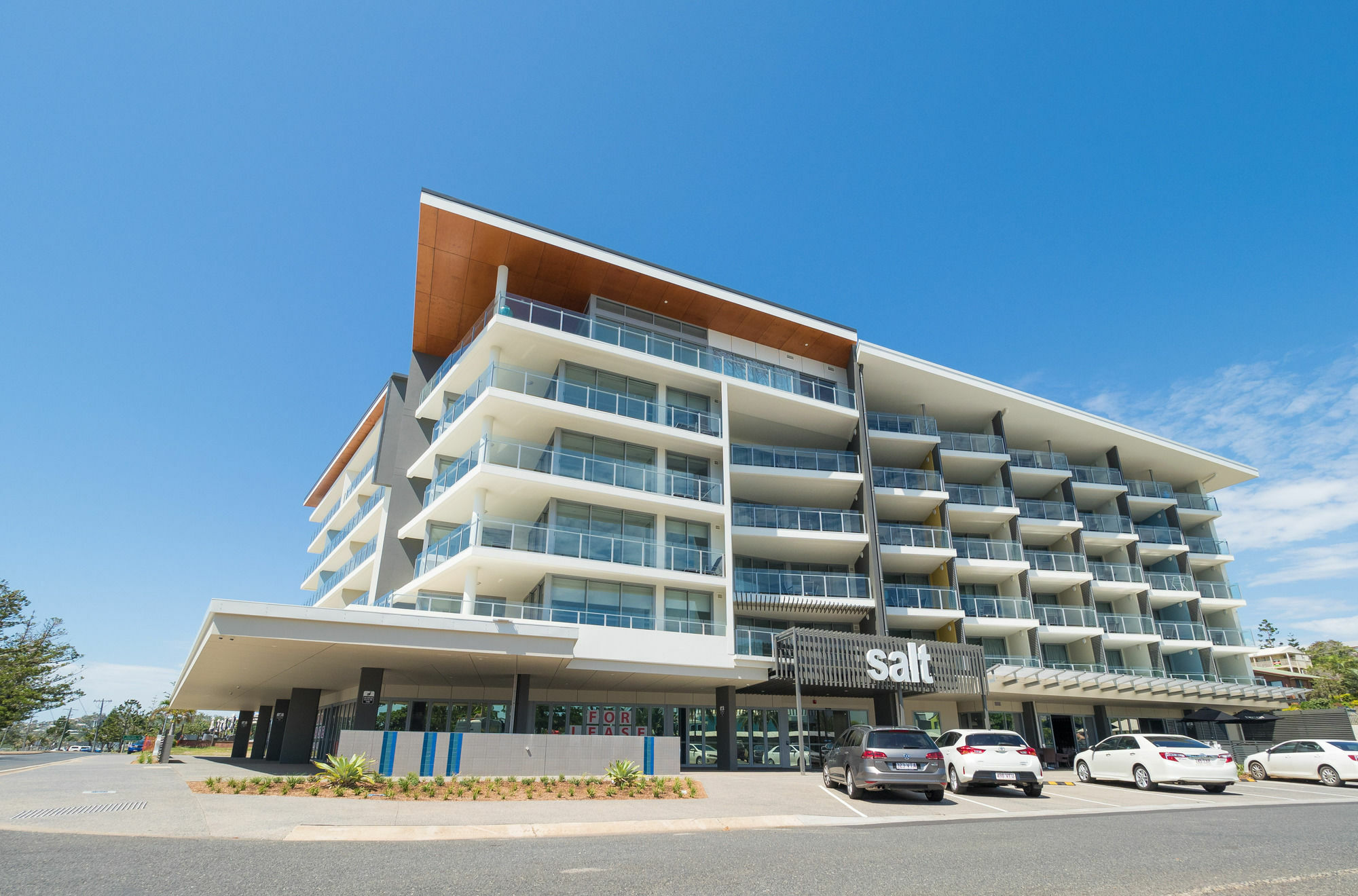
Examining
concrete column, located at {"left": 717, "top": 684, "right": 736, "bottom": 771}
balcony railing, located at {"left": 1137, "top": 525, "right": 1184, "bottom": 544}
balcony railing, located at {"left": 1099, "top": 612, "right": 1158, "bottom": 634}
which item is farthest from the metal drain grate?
balcony railing, located at {"left": 1137, "top": 525, "right": 1184, "bottom": 544}

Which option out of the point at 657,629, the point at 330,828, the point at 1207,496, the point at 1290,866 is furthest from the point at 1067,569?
the point at 330,828

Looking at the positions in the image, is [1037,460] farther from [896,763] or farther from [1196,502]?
[896,763]

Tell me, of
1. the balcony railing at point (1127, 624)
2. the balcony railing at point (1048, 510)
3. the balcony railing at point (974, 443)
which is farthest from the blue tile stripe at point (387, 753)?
the balcony railing at point (1127, 624)

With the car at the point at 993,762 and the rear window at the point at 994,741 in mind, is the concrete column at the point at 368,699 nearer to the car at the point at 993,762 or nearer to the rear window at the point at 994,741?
the car at the point at 993,762

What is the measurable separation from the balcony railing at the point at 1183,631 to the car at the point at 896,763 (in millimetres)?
32223

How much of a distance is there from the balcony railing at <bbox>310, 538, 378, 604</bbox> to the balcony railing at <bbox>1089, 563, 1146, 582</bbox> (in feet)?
116

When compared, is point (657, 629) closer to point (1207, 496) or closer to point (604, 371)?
point (604, 371)

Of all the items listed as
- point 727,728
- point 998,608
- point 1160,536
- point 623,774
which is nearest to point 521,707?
point 623,774

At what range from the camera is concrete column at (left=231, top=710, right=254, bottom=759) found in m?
43.7

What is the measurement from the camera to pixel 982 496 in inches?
1453

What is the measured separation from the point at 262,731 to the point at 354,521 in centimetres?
1488

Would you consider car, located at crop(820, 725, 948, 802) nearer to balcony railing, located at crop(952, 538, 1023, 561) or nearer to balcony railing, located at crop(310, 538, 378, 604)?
balcony railing, located at crop(952, 538, 1023, 561)

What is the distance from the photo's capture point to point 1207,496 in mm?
45938

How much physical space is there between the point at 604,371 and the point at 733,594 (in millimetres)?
9612
